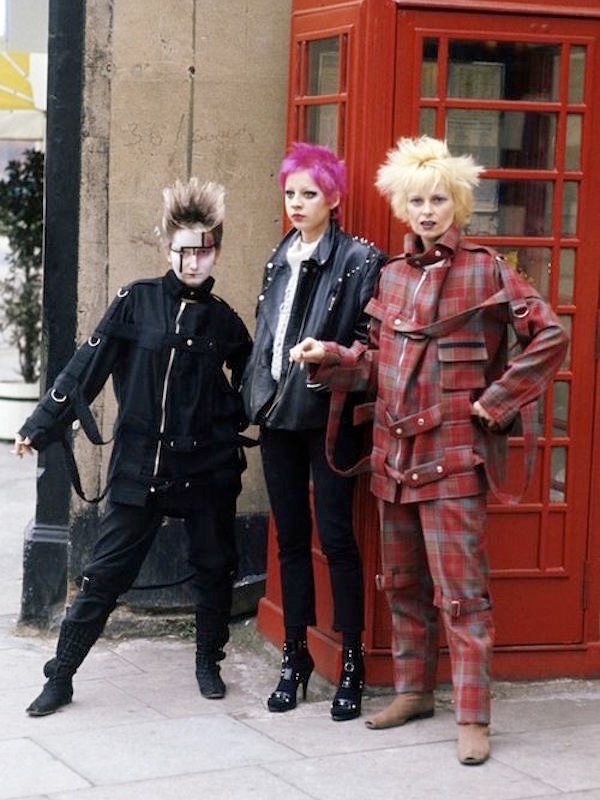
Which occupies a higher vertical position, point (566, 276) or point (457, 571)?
point (566, 276)

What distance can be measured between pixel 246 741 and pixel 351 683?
0.45m

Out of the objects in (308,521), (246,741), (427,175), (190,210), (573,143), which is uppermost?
(573,143)

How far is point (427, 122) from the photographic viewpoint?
563 centimetres

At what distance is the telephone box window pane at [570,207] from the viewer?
18.9 ft

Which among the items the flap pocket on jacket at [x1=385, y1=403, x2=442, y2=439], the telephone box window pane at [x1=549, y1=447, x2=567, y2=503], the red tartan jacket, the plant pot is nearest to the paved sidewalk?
the telephone box window pane at [x1=549, y1=447, x2=567, y2=503]

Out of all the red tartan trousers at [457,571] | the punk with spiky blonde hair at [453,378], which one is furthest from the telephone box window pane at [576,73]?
the red tartan trousers at [457,571]

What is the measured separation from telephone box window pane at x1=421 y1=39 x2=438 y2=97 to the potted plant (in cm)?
609

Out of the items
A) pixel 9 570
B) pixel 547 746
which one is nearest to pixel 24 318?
pixel 9 570

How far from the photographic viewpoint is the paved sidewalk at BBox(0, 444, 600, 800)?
15.9 ft

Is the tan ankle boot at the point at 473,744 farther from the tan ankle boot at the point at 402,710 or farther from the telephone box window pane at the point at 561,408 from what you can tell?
the telephone box window pane at the point at 561,408

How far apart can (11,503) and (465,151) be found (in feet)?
15.1

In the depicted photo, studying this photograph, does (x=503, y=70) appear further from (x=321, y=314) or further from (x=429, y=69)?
(x=321, y=314)

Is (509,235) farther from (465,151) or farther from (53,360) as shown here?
(53,360)

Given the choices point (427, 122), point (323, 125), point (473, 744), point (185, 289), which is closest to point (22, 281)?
point (323, 125)
